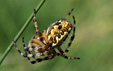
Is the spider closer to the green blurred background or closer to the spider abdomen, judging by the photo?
the spider abdomen

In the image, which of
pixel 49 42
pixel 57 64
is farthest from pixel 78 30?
pixel 49 42

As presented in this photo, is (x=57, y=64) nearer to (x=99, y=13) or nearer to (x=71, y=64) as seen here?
(x=71, y=64)

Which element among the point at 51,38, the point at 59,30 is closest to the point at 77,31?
the point at 51,38

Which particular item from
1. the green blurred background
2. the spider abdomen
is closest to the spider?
the spider abdomen

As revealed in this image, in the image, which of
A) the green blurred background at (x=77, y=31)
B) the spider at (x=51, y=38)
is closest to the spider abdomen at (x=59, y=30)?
the spider at (x=51, y=38)

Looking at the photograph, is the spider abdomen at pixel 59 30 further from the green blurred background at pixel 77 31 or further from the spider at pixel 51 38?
the green blurred background at pixel 77 31

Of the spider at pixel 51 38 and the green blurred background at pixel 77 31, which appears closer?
the spider at pixel 51 38

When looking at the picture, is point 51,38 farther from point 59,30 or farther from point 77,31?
point 77,31

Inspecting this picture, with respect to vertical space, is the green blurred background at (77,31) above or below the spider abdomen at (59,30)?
below
